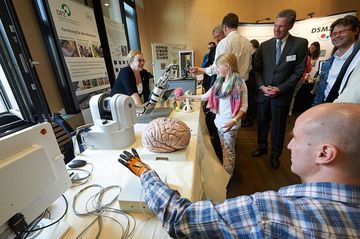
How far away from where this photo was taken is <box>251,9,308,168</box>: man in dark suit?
1.76 meters

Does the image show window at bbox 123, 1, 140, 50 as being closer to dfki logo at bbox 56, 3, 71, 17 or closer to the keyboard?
dfki logo at bbox 56, 3, 71, 17

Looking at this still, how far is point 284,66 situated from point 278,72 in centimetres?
8

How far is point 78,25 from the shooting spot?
2.31 meters

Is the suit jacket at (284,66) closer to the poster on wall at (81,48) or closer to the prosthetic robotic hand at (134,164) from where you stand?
the prosthetic robotic hand at (134,164)

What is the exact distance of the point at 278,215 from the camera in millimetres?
407

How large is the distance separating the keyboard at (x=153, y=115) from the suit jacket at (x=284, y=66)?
3.63 feet

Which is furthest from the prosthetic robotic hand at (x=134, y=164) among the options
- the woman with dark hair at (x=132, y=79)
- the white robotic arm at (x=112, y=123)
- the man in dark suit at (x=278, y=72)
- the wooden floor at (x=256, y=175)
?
the man in dark suit at (x=278, y=72)

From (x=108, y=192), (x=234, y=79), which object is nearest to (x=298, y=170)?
(x=108, y=192)

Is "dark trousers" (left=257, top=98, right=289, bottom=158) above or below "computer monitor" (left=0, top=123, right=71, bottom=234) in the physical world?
below

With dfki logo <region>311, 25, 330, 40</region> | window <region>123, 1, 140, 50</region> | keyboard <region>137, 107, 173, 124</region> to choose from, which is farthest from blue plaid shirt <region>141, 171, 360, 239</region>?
dfki logo <region>311, 25, 330, 40</region>

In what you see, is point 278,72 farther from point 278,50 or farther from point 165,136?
point 165,136

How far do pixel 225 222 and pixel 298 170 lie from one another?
0.88ft

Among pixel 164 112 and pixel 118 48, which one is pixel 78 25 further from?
pixel 164 112

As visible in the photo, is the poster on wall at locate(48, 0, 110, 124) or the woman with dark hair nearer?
the woman with dark hair
